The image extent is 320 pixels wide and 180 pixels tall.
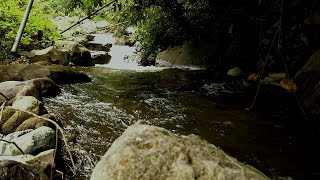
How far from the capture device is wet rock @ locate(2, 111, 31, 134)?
4758mm

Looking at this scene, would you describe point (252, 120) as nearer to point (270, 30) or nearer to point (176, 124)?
point (176, 124)

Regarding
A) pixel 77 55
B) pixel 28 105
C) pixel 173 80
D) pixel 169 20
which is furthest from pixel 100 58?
pixel 28 105

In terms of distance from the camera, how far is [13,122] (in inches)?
190

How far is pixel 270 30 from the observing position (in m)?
9.64

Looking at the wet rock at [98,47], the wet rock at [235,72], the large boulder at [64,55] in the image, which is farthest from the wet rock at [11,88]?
the wet rock at [98,47]

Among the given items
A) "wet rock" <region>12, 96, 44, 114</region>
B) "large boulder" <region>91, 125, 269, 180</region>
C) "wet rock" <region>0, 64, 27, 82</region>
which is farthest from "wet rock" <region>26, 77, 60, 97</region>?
"large boulder" <region>91, 125, 269, 180</region>

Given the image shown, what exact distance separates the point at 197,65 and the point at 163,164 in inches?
427

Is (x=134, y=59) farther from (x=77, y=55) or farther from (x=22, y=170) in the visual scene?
(x=22, y=170)

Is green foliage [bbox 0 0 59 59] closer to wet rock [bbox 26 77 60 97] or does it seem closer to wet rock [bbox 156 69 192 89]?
wet rock [bbox 26 77 60 97]

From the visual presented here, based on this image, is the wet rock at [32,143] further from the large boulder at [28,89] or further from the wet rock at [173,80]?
the wet rock at [173,80]

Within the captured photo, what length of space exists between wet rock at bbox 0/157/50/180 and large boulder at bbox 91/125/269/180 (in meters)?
1.17

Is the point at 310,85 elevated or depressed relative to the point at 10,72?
elevated

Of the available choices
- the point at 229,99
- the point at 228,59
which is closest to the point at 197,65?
the point at 228,59

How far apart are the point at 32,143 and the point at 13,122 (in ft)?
3.51
